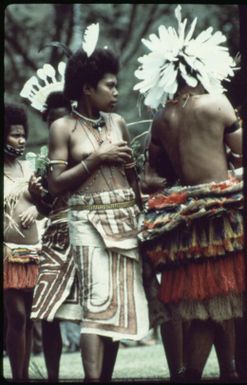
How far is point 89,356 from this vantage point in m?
6.00

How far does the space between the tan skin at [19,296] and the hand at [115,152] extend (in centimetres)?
162

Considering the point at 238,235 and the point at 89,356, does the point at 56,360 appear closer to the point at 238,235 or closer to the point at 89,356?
the point at 89,356

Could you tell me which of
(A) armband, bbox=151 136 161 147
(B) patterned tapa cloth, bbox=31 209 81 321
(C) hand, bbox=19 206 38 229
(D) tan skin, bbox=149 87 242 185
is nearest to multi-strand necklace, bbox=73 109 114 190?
(A) armband, bbox=151 136 161 147

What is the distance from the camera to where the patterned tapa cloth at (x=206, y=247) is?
595cm

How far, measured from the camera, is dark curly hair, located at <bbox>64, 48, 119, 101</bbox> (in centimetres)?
636

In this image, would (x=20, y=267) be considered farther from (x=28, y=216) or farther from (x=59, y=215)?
(x=59, y=215)

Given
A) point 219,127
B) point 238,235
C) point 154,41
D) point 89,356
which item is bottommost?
point 89,356

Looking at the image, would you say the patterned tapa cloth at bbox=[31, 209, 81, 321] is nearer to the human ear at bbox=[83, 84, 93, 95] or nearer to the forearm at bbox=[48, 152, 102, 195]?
the forearm at bbox=[48, 152, 102, 195]

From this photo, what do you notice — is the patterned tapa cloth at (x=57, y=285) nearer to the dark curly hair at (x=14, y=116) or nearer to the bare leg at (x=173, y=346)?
the bare leg at (x=173, y=346)

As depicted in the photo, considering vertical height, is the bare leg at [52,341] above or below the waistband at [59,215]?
below

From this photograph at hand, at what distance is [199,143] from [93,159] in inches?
21.9

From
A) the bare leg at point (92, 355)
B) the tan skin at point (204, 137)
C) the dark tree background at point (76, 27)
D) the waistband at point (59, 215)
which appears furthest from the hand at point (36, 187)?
the dark tree background at point (76, 27)

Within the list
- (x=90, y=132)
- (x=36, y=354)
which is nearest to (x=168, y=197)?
(x=90, y=132)

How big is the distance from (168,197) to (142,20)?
9568 millimetres
